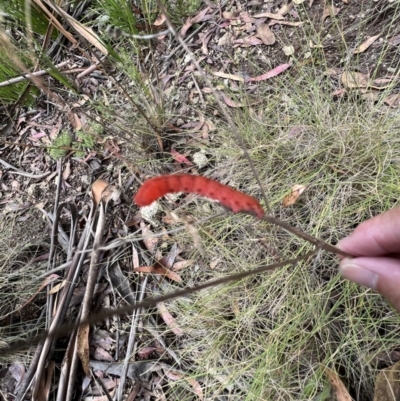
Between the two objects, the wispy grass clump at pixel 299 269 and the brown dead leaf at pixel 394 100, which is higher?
the brown dead leaf at pixel 394 100

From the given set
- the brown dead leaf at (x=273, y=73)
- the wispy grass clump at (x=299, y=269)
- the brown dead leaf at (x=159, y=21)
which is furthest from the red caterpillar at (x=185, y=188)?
the brown dead leaf at (x=159, y=21)

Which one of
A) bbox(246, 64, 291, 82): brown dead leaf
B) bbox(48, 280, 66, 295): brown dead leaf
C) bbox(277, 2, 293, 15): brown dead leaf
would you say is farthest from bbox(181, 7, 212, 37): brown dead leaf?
bbox(48, 280, 66, 295): brown dead leaf

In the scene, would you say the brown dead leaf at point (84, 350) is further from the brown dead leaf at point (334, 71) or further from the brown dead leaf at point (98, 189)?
the brown dead leaf at point (334, 71)

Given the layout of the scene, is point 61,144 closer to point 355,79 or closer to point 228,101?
point 228,101

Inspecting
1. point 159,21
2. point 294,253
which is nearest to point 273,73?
point 159,21

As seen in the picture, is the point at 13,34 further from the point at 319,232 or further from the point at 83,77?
the point at 319,232

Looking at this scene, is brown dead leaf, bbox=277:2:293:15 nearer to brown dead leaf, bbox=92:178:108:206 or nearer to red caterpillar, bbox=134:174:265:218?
brown dead leaf, bbox=92:178:108:206
